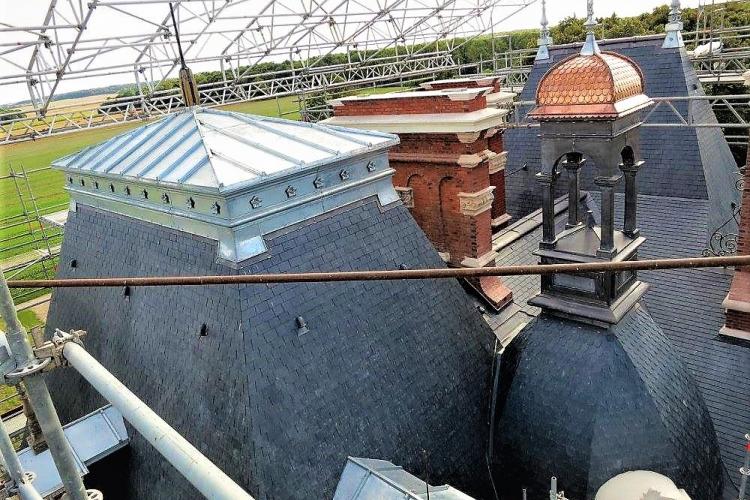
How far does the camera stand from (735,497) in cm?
902

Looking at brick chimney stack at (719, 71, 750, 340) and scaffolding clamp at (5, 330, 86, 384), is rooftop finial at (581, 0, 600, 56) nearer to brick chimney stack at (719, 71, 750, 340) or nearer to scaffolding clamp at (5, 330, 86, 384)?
brick chimney stack at (719, 71, 750, 340)

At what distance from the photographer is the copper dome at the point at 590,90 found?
8.18 meters

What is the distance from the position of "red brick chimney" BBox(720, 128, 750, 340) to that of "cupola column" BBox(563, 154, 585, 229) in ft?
11.5

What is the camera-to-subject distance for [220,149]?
8328 millimetres

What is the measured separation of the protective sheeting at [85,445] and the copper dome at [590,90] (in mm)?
7868

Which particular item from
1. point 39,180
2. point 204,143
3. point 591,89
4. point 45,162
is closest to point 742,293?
point 591,89

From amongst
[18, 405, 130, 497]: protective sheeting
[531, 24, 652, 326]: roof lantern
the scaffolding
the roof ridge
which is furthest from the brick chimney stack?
the scaffolding

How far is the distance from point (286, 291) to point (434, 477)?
331cm

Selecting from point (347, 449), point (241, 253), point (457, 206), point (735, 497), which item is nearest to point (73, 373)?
point (241, 253)

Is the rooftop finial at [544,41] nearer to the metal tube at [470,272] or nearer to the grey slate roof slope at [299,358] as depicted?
the grey slate roof slope at [299,358]

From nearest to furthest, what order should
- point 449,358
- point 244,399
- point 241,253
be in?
point 244,399
point 241,253
point 449,358

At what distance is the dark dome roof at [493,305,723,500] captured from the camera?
25.4 feet

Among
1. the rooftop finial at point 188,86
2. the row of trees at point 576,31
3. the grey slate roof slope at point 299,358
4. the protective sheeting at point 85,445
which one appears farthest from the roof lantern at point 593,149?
the row of trees at point 576,31

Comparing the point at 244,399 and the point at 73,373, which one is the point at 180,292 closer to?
the point at 244,399
